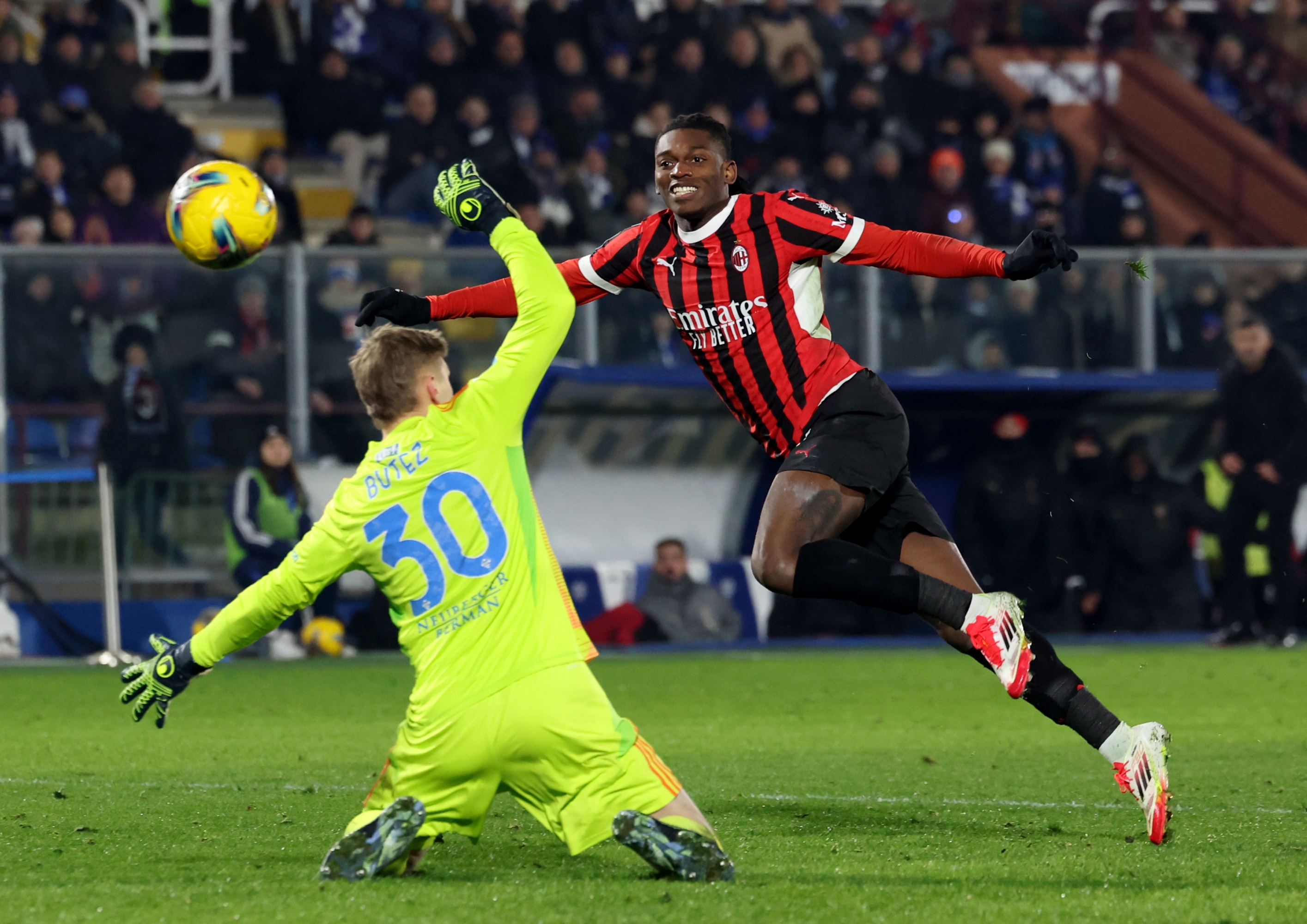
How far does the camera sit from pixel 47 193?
45.9ft

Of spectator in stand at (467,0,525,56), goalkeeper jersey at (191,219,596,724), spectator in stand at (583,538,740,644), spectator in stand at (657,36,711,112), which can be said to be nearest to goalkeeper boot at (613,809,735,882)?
goalkeeper jersey at (191,219,596,724)

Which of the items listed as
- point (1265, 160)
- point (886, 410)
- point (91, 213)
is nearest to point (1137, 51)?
point (1265, 160)

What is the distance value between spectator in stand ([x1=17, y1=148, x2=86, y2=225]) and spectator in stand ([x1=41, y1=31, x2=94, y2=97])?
1157mm

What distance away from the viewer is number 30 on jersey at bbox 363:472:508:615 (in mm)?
4281

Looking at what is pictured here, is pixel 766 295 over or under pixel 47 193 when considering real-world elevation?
under

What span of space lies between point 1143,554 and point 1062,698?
30.6 ft

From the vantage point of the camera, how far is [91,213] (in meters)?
14.0

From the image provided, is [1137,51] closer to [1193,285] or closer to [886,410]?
[1193,285]

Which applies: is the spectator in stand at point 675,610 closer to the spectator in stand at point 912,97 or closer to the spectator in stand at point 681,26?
the spectator in stand at point 681,26

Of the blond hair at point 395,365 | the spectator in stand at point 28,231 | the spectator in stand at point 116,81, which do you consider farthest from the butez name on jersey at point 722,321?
the spectator in stand at point 116,81

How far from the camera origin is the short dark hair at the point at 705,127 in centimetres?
578

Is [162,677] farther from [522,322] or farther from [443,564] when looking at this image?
[522,322]

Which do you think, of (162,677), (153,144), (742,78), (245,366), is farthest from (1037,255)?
(742,78)

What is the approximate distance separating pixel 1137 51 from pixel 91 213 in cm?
1187
